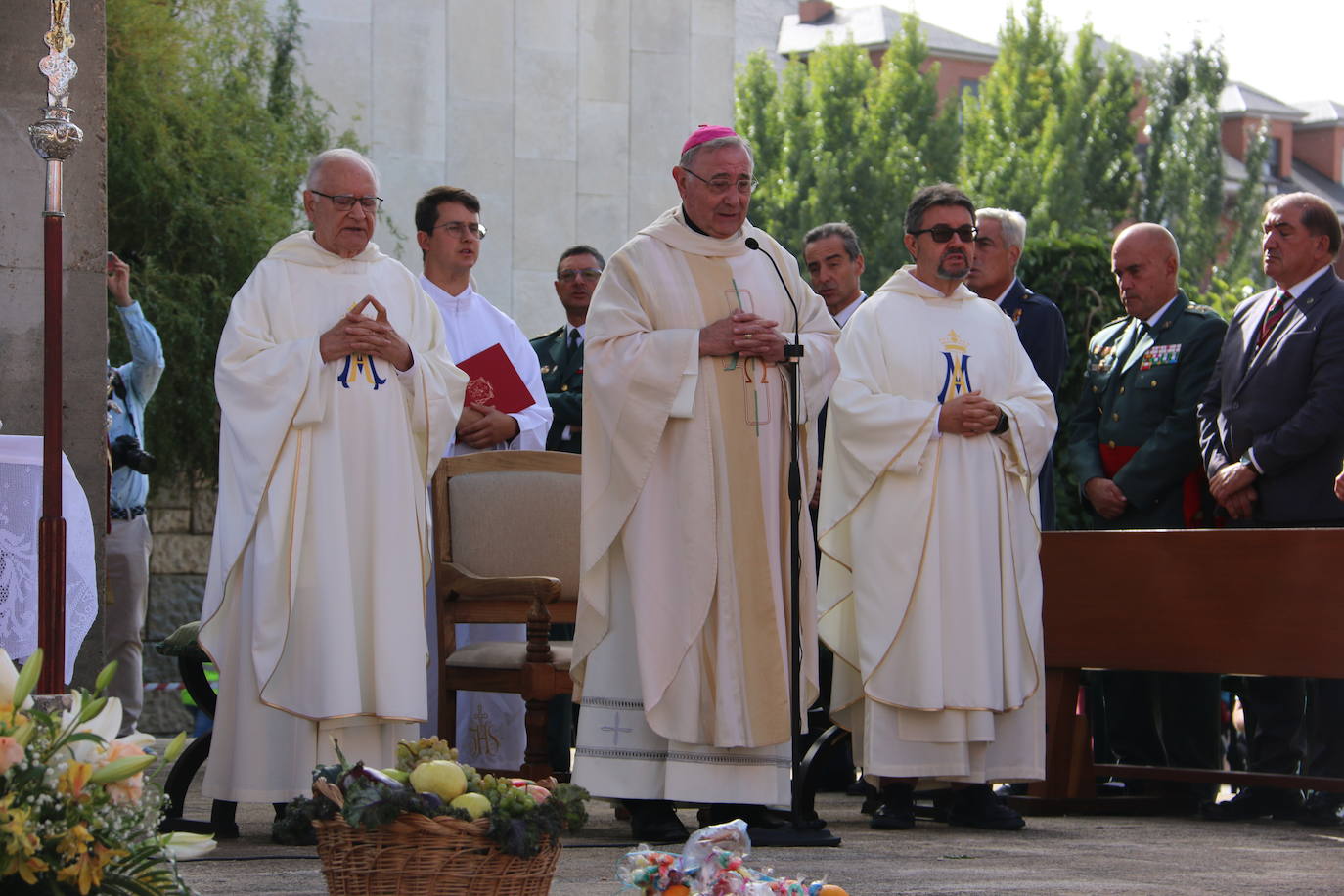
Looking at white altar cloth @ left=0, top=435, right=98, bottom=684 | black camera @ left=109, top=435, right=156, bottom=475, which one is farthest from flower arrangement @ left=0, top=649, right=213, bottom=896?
black camera @ left=109, top=435, right=156, bottom=475

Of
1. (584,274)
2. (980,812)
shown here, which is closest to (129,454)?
(584,274)

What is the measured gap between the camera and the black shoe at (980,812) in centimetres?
674

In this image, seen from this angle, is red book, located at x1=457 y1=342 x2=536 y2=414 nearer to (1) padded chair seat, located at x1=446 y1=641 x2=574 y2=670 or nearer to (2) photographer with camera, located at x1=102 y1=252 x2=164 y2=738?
(1) padded chair seat, located at x1=446 y1=641 x2=574 y2=670

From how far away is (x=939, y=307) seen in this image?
718 cm

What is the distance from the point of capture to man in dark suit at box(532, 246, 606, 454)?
28.3ft

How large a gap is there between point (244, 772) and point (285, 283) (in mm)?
1627

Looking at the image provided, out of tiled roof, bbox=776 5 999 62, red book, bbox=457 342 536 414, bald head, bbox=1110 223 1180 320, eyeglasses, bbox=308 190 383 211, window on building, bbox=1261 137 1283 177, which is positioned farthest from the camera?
window on building, bbox=1261 137 1283 177

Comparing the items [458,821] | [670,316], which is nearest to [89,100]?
[670,316]

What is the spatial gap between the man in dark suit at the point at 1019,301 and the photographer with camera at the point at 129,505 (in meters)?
4.11

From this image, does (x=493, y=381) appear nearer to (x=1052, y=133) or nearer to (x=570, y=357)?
(x=570, y=357)

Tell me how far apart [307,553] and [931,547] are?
227 cm

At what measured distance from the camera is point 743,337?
598 cm

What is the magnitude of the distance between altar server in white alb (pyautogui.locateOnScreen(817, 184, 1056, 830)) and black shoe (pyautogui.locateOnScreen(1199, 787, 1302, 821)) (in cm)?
103

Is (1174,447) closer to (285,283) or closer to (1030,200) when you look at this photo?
(285,283)
